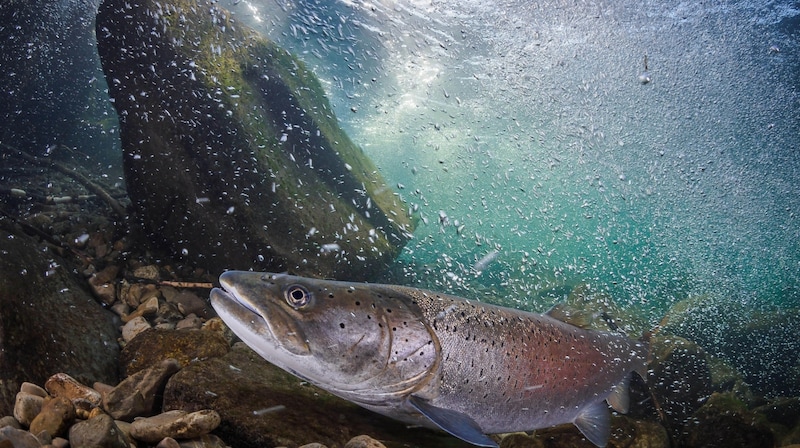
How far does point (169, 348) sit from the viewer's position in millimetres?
3100

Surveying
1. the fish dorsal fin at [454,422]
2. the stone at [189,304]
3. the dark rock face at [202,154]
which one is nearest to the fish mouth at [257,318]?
the fish dorsal fin at [454,422]

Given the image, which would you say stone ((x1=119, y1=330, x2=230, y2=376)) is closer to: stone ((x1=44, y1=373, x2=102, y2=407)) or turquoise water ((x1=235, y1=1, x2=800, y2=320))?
stone ((x1=44, y1=373, x2=102, y2=407))

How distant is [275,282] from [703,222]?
124ft

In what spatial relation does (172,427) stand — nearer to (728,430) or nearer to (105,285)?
(105,285)

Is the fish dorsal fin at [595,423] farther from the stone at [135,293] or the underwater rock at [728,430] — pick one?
the stone at [135,293]

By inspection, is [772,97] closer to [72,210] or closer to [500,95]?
[500,95]

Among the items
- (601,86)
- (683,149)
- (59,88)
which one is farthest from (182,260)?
(683,149)

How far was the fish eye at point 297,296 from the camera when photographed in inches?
82.0

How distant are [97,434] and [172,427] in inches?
12.4

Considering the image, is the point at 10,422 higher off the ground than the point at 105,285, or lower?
lower

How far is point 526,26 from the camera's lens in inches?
571

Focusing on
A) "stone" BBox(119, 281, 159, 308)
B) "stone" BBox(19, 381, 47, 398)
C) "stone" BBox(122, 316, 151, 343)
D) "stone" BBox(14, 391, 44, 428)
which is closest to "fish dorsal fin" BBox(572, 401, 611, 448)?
"stone" BBox(14, 391, 44, 428)

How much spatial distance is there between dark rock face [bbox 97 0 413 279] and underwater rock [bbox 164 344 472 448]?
9.74 feet

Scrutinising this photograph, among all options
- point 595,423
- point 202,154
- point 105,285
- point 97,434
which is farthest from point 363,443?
point 202,154
